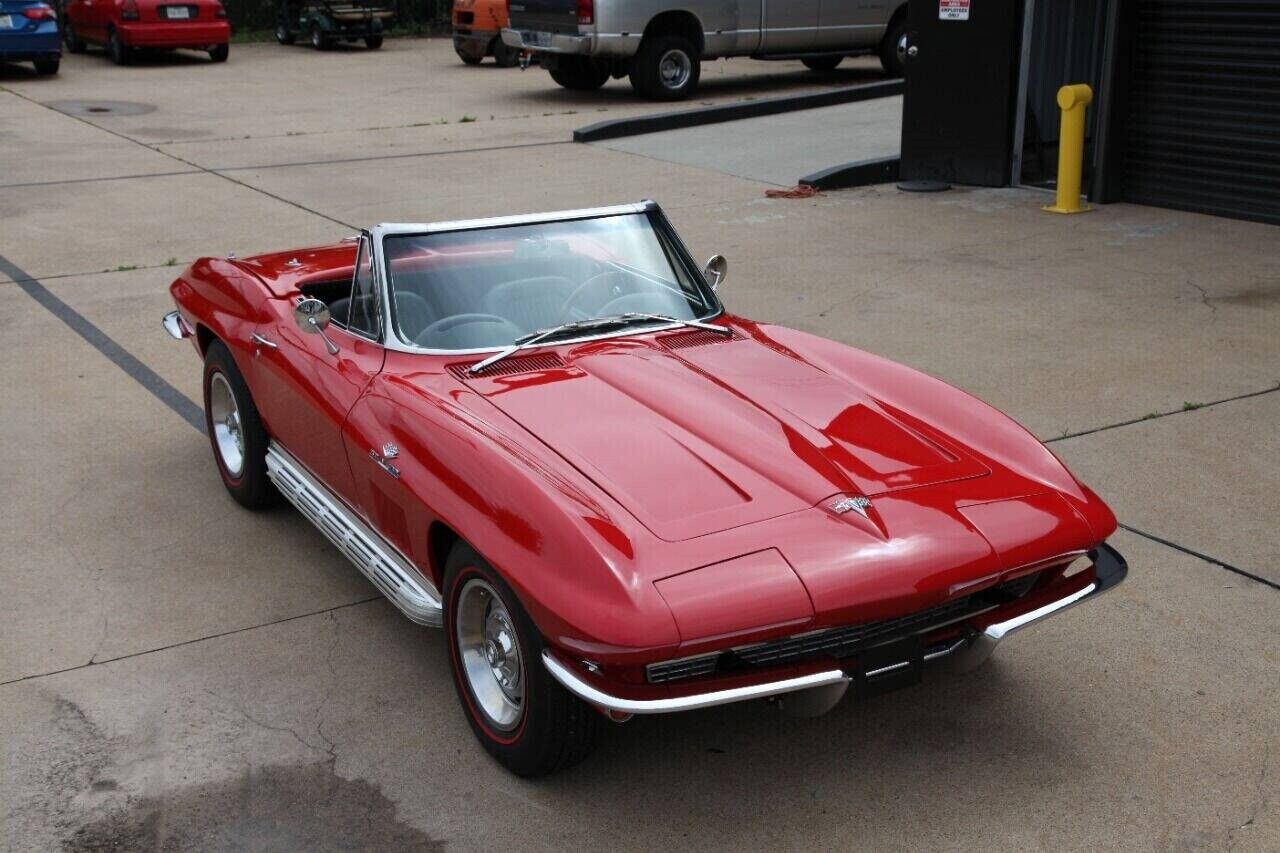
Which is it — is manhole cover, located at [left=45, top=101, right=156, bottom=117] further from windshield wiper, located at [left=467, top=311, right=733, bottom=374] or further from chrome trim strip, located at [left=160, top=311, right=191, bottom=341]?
windshield wiper, located at [left=467, top=311, right=733, bottom=374]

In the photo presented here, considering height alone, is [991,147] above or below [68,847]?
above

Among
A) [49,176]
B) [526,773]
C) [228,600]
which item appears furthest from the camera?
[49,176]

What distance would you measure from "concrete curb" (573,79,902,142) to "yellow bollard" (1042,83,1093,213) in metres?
5.76

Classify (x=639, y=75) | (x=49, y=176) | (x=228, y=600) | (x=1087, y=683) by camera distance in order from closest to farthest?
(x=1087, y=683)
(x=228, y=600)
(x=49, y=176)
(x=639, y=75)

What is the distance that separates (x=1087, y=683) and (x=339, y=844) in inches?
89.1

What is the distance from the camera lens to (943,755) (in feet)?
12.5

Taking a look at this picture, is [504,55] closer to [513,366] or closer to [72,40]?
[72,40]

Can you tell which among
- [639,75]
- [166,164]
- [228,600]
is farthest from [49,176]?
[228,600]

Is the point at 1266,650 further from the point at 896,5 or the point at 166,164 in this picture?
the point at 896,5

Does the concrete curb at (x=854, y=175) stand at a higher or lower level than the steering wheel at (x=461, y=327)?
lower

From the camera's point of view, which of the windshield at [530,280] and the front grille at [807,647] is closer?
the front grille at [807,647]

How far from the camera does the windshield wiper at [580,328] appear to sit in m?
4.45

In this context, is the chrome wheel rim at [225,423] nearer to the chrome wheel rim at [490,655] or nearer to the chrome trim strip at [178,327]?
the chrome trim strip at [178,327]

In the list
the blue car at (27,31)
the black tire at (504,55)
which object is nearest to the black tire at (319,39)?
the black tire at (504,55)
